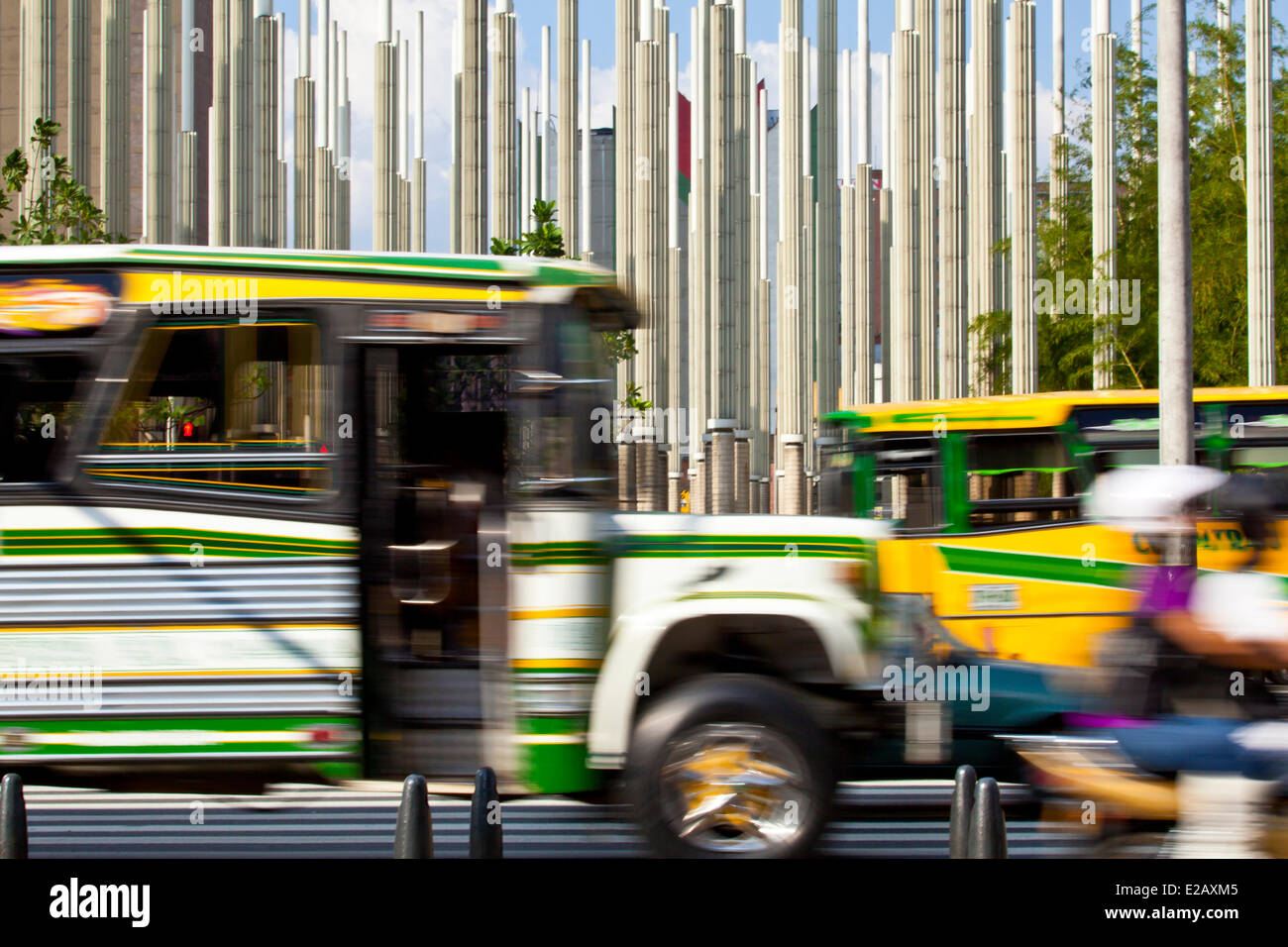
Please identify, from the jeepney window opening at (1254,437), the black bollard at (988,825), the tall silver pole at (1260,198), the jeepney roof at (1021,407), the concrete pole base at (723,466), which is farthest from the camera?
the concrete pole base at (723,466)

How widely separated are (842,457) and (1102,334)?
1926 centimetres

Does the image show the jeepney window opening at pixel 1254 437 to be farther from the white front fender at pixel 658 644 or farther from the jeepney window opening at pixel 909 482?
the white front fender at pixel 658 644

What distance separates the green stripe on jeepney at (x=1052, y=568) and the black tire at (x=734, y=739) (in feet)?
19.7

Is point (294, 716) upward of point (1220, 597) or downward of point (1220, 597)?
downward

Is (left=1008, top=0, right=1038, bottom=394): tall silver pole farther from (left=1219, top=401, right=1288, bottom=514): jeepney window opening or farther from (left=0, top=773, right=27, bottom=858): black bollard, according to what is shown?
(left=0, top=773, right=27, bottom=858): black bollard

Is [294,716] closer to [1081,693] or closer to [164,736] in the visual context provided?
[164,736]

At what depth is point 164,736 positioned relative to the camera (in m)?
6.70

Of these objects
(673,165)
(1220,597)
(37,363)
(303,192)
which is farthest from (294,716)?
(673,165)

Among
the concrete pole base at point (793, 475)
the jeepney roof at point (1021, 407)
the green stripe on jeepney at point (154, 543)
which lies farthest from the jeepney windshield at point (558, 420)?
the concrete pole base at point (793, 475)

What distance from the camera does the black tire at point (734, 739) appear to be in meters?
6.34

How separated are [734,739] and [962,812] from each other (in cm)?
121

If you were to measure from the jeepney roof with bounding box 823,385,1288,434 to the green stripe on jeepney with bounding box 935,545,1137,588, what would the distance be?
1395mm

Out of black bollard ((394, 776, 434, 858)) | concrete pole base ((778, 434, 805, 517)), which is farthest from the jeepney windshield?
concrete pole base ((778, 434, 805, 517))
